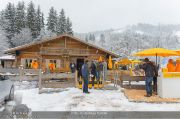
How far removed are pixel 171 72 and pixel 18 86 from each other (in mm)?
9577

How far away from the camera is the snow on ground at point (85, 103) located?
11164 mm

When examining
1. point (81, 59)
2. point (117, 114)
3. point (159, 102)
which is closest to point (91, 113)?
point (117, 114)

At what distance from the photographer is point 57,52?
2947 cm

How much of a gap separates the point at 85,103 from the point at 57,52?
58.5 feet

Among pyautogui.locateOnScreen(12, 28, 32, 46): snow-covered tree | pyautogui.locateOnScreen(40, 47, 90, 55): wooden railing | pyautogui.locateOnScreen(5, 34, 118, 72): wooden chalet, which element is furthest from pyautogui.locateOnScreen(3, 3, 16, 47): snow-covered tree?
pyautogui.locateOnScreen(40, 47, 90, 55): wooden railing

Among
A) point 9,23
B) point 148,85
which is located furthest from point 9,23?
point 148,85

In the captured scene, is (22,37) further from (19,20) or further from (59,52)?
(59,52)

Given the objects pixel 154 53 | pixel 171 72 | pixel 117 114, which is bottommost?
pixel 117 114

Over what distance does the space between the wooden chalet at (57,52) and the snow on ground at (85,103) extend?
14.8 m

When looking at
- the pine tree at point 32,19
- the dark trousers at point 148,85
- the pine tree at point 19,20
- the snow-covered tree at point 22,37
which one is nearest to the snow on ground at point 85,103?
the dark trousers at point 148,85

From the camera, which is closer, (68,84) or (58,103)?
(58,103)

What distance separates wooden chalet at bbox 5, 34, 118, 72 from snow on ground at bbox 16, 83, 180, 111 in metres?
14.8

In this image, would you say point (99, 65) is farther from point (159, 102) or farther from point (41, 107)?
point (41, 107)

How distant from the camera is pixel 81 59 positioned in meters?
30.6
